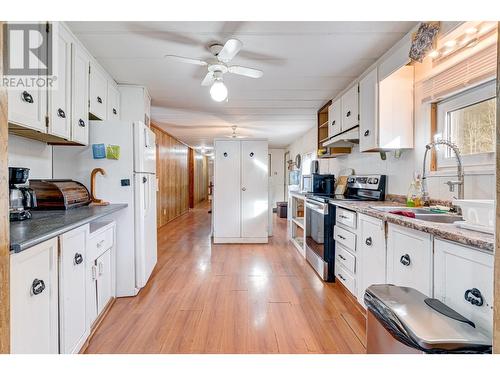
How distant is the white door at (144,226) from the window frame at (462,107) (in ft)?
8.42

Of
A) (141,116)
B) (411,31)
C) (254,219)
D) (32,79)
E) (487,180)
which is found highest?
(411,31)

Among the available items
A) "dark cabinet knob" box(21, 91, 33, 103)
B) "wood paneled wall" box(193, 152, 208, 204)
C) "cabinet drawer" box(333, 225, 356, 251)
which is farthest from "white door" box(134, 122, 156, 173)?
"wood paneled wall" box(193, 152, 208, 204)

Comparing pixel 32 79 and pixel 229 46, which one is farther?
pixel 229 46

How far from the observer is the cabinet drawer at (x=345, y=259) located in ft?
7.10

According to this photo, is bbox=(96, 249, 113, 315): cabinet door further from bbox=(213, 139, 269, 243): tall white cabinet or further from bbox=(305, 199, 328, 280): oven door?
bbox=(213, 139, 269, 243): tall white cabinet

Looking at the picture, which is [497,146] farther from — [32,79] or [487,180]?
[32,79]

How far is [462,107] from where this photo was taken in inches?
69.3

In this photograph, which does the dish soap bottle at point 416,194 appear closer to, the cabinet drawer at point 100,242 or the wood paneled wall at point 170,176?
the cabinet drawer at point 100,242

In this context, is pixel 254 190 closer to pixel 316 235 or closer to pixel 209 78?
pixel 316 235

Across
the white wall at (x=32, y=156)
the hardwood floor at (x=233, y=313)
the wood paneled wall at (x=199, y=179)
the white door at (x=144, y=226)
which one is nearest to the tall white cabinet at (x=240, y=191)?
the hardwood floor at (x=233, y=313)

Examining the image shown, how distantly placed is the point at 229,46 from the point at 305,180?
2822 millimetres

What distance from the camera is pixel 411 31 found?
1.82 m

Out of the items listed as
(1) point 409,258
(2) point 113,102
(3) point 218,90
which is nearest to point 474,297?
(1) point 409,258
